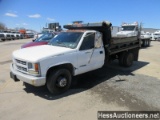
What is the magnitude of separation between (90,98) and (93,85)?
1.19m

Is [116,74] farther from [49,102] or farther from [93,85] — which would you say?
[49,102]

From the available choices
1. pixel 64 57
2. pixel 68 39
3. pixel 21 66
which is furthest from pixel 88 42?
pixel 21 66

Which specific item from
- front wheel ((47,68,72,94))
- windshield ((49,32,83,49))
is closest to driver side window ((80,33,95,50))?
windshield ((49,32,83,49))

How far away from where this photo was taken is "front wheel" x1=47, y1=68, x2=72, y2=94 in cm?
536

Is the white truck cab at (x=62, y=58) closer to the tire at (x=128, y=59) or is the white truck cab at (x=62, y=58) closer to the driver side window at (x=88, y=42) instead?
the driver side window at (x=88, y=42)

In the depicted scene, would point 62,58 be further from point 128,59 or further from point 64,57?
point 128,59

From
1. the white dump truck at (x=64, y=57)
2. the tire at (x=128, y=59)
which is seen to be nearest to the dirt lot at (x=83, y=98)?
the white dump truck at (x=64, y=57)

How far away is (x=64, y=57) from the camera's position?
5.52 m

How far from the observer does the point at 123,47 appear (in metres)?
8.59

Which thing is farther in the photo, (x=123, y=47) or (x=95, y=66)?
(x=123, y=47)

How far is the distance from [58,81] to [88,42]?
181 centimetres

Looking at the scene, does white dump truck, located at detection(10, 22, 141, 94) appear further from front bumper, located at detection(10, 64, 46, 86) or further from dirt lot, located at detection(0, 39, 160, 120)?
dirt lot, located at detection(0, 39, 160, 120)

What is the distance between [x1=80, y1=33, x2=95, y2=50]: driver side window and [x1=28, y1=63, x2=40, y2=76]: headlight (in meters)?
1.74

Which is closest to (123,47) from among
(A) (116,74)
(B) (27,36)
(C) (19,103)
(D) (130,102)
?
(A) (116,74)
